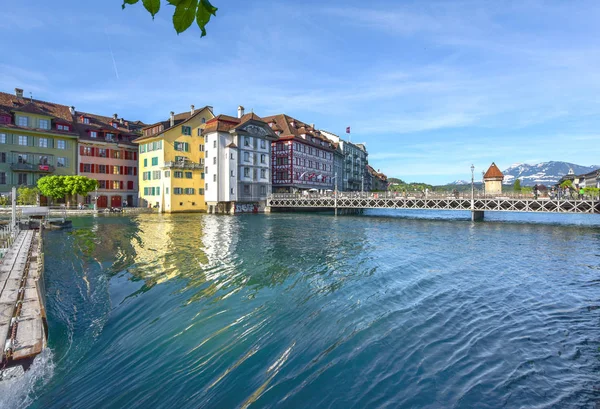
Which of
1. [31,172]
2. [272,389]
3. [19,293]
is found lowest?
[272,389]

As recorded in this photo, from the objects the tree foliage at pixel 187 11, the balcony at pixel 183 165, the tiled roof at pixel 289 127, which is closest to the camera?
the tree foliage at pixel 187 11

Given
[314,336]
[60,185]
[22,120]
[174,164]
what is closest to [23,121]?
[22,120]

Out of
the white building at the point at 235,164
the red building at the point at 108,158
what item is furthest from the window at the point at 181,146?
the red building at the point at 108,158

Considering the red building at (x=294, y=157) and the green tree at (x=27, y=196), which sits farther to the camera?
the red building at (x=294, y=157)

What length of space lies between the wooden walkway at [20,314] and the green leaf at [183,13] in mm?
7794

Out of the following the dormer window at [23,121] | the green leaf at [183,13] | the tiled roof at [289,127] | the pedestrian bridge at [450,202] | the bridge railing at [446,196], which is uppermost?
the tiled roof at [289,127]

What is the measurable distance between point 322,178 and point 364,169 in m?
43.6

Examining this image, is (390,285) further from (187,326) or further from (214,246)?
(214,246)

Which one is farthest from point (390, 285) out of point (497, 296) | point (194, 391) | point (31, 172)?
point (31, 172)

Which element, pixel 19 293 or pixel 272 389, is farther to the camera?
pixel 19 293

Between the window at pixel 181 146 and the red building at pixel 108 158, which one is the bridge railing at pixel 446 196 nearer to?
the window at pixel 181 146

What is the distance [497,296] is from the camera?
1337 centimetres

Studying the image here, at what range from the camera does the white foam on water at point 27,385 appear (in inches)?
244

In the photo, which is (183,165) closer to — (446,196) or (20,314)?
(446,196)
